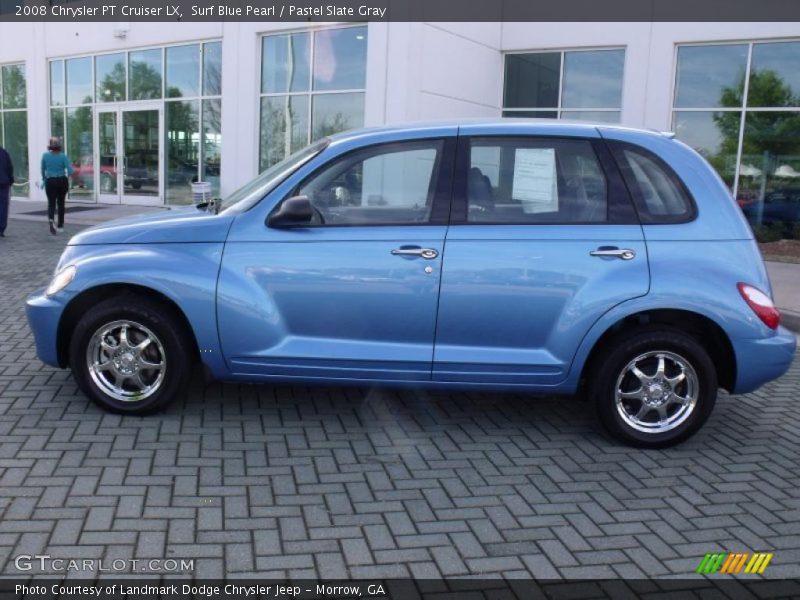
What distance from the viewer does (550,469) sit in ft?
13.7

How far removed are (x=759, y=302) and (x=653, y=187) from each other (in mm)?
898

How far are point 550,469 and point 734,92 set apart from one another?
42.4ft

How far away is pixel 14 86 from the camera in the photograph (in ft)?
77.2

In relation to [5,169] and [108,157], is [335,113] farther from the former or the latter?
[108,157]

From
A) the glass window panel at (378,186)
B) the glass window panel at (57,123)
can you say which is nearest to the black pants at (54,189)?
the glass window panel at (57,123)

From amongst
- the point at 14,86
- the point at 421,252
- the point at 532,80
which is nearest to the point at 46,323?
the point at 421,252

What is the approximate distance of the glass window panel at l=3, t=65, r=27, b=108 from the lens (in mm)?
23266

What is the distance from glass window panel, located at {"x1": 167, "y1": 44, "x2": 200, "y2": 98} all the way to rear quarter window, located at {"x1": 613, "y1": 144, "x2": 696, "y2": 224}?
53.9 ft

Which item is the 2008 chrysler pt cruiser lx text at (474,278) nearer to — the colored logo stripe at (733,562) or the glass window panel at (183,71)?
the colored logo stripe at (733,562)

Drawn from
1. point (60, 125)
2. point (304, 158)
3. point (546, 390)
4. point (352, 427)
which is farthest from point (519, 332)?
point (60, 125)

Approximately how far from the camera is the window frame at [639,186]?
4406 millimetres

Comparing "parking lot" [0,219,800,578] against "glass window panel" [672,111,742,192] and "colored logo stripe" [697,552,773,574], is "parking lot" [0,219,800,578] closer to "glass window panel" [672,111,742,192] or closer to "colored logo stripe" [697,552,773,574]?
"colored logo stripe" [697,552,773,574]

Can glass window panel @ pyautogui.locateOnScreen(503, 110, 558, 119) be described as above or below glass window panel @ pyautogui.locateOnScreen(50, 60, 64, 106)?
below

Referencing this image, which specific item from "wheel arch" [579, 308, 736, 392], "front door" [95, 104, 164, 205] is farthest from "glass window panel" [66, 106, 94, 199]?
"wheel arch" [579, 308, 736, 392]
